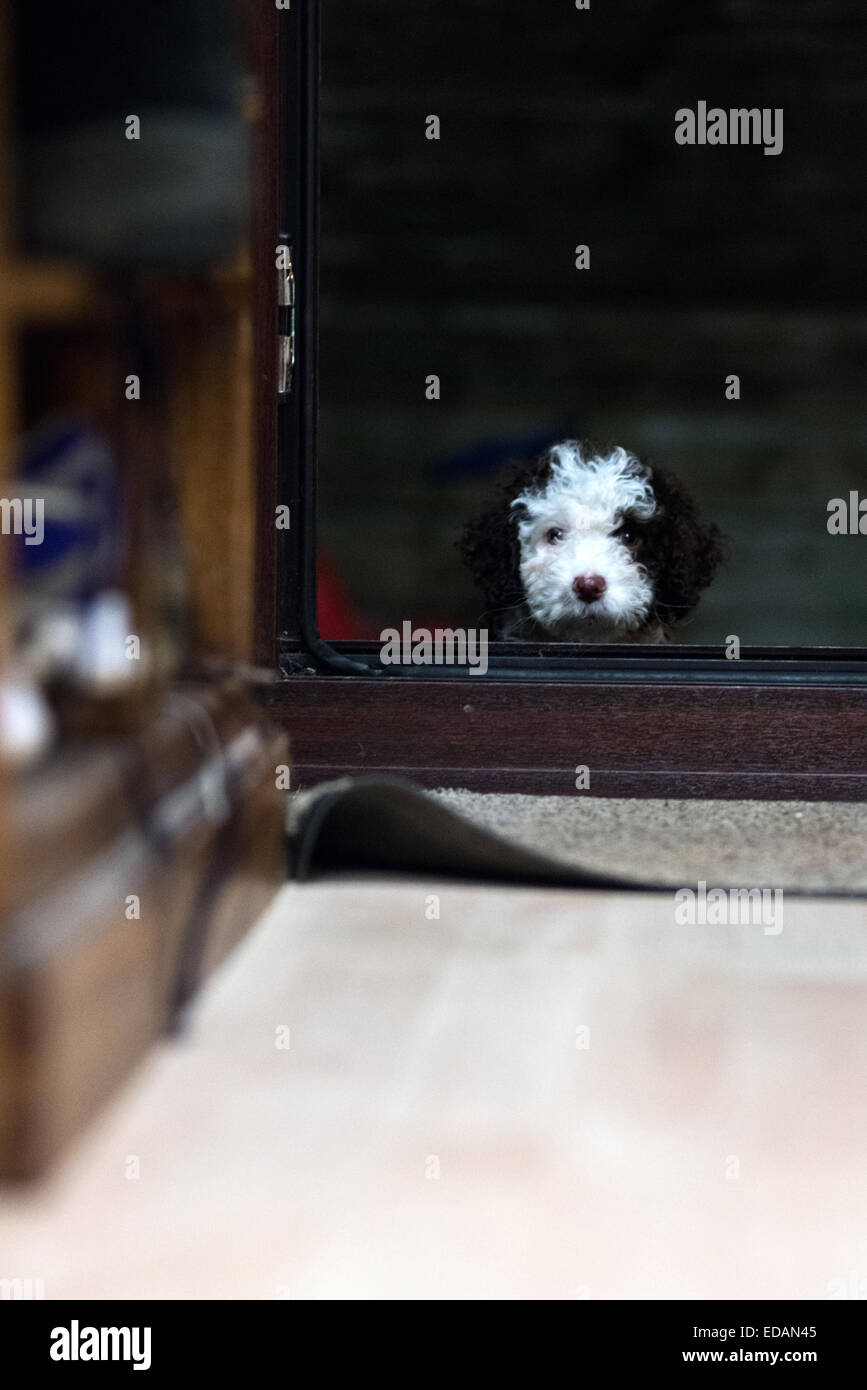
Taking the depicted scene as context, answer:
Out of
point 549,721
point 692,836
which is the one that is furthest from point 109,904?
point 549,721

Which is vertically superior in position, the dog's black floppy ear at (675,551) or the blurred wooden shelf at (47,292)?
the dog's black floppy ear at (675,551)

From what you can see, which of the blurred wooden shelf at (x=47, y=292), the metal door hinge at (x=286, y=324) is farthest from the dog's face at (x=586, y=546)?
the blurred wooden shelf at (x=47, y=292)

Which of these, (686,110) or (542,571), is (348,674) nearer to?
(542,571)

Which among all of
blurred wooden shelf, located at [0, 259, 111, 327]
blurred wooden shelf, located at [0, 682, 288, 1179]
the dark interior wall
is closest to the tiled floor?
blurred wooden shelf, located at [0, 682, 288, 1179]

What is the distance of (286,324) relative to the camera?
175 centimetres

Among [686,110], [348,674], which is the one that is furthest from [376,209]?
[348,674]

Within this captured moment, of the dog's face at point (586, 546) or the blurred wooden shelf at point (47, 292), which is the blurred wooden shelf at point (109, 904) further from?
the dog's face at point (586, 546)

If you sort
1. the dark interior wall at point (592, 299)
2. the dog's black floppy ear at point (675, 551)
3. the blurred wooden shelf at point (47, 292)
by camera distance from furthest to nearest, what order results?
the dark interior wall at point (592, 299), the dog's black floppy ear at point (675, 551), the blurred wooden shelf at point (47, 292)

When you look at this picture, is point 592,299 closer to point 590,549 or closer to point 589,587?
point 590,549

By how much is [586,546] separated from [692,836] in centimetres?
123

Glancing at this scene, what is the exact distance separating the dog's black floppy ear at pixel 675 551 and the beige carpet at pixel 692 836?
39.4 inches

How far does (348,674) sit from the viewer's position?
1794 mm

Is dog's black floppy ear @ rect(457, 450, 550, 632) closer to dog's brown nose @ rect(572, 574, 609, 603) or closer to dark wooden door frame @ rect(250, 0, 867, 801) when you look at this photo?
dog's brown nose @ rect(572, 574, 609, 603)

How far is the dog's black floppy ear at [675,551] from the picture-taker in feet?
8.72
